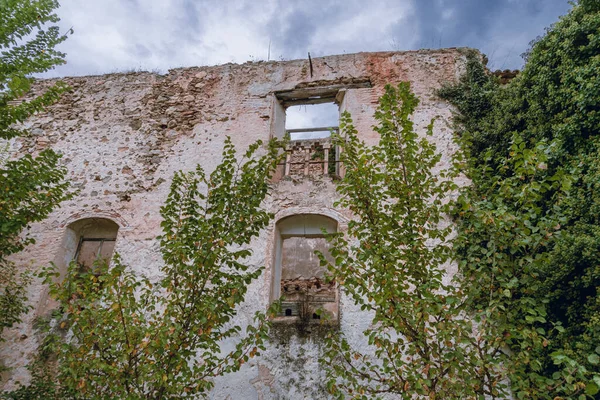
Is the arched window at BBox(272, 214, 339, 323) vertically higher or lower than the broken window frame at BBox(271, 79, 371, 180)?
lower

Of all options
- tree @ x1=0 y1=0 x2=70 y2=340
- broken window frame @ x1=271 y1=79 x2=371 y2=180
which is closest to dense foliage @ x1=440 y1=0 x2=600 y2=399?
broken window frame @ x1=271 y1=79 x2=371 y2=180

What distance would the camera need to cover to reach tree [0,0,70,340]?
5.89m

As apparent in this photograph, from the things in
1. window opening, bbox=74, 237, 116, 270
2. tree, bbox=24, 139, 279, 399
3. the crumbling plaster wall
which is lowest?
tree, bbox=24, 139, 279, 399

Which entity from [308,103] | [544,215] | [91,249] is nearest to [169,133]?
[91,249]

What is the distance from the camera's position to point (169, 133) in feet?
27.9

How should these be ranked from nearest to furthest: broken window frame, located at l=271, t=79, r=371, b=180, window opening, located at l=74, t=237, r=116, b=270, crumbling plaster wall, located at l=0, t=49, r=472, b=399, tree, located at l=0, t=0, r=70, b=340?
tree, located at l=0, t=0, r=70, b=340 < crumbling plaster wall, located at l=0, t=49, r=472, b=399 < window opening, located at l=74, t=237, r=116, b=270 < broken window frame, located at l=271, t=79, r=371, b=180

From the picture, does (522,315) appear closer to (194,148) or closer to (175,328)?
(175,328)

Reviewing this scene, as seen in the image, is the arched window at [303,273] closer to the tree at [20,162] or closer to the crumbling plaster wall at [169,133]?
the crumbling plaster wall at [169,133]

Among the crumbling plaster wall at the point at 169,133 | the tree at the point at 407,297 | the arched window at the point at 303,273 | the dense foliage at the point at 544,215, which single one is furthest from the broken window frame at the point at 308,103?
the tree at the point at 407,297

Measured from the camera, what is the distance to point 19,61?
22.4ft

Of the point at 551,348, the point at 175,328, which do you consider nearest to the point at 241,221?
the point at 175,328

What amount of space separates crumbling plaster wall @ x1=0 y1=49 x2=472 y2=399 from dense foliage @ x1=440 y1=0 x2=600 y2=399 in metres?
1.59

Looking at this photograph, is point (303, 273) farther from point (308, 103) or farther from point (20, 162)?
point (20, 162)

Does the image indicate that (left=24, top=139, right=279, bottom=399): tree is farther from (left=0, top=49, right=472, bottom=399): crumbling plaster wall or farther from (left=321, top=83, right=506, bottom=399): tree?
(left=0, top=49, right=472, bottom=399): crumbling plaster wall
